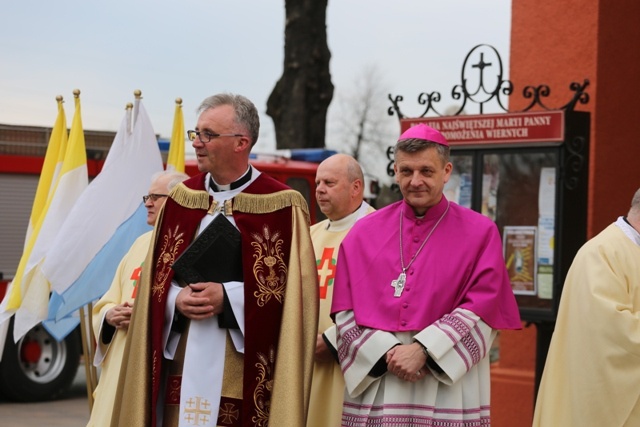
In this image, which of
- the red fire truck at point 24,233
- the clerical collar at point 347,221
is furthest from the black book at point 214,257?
the red fire truck at point 24,233

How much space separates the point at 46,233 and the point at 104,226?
62cm

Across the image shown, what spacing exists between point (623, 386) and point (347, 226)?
1.83 metres

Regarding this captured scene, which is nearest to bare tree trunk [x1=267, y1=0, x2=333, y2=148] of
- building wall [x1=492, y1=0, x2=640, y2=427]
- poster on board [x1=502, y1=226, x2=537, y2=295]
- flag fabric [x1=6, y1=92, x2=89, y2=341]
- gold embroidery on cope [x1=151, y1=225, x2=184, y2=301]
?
building wall [x1=492, y1=0, x2=640, y2=427]

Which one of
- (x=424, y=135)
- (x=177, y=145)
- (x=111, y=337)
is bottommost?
(x=111, y=337)

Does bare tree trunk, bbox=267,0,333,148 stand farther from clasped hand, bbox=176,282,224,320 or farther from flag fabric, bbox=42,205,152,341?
clasped hand, bbox=176,282,224,320

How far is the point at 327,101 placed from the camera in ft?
52.3

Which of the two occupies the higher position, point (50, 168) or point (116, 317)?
point (50, 168)

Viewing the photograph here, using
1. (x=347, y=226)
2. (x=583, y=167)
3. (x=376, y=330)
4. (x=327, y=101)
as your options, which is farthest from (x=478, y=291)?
(x=327, y=101)

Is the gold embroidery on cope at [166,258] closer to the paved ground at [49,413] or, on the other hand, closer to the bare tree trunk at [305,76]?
the paved ground at [49,413]

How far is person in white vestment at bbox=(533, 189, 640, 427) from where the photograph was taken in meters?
5.52

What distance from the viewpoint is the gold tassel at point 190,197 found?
5.34m

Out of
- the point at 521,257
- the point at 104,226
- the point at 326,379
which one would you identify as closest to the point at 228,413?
the point at 326,379

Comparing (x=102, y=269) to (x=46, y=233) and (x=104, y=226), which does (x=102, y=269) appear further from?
(x=46, y=233)

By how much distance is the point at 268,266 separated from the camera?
5.25m
